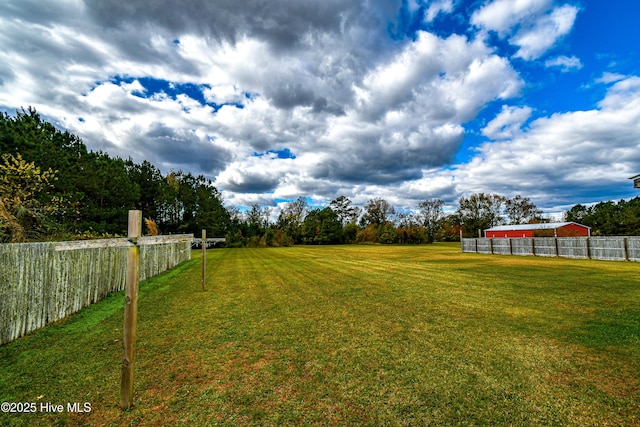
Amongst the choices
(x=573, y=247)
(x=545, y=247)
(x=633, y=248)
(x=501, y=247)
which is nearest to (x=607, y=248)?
(x=633, y=248)

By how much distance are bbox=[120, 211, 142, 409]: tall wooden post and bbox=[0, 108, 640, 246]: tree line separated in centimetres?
755

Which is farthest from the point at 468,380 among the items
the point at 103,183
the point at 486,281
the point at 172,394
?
the point at 103,183

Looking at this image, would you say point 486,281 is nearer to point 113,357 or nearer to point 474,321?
point 474,321

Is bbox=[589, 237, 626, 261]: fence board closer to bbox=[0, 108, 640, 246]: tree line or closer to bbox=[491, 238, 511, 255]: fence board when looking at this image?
bbox=[491, 238, 511, 255]: fence board

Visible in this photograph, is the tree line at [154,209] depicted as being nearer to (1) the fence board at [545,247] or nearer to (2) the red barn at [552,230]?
(2) the red barn at [552,230]

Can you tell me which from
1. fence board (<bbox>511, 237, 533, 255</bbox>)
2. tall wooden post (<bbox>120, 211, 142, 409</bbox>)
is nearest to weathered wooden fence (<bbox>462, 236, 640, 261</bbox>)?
fence board (<bbox>511, 237, 533, 255</bbox>)

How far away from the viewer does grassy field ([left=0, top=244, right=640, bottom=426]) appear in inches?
127

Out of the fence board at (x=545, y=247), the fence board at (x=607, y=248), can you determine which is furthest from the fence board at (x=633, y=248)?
the fence board at (x=545, y=247)

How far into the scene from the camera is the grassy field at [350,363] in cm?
322

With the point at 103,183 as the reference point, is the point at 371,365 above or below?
below

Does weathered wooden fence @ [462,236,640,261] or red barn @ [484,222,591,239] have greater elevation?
red barn @ [484,222,591,239]

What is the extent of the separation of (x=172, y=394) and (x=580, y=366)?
5.80m

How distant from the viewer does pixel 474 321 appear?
6387mm

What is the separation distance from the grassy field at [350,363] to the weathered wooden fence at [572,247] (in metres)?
13.2
